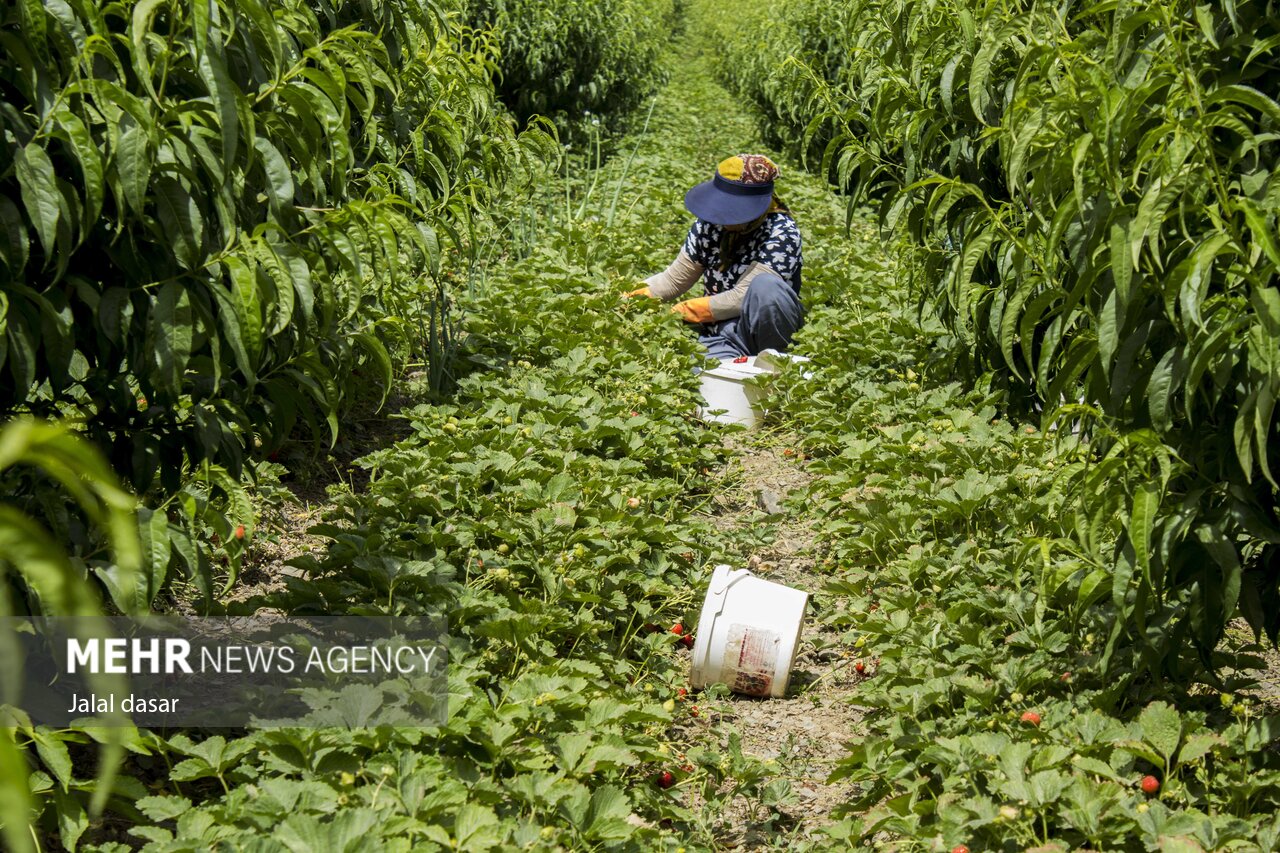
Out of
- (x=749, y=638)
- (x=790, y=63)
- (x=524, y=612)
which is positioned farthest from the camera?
(x=790, y=63)

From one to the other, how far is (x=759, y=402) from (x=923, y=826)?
2.84 meters

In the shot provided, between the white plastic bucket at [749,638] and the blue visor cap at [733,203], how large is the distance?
271cm

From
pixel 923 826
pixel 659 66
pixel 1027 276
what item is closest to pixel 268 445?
pixel 923 826

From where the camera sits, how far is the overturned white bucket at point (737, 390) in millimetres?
5090

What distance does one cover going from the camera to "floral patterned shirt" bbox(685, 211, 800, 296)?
5707mm

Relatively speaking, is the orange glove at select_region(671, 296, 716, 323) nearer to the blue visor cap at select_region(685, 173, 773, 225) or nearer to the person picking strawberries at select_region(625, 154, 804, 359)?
the person picking strawberries at select_region(625, 154, 804, 359)

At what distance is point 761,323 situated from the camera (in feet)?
18.5

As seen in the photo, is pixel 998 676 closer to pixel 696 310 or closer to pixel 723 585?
pixel 723 585

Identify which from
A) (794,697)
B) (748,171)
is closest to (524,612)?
(794,697)

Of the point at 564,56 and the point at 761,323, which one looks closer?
the point at 761,323

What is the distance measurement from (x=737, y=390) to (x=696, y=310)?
0.84 metres

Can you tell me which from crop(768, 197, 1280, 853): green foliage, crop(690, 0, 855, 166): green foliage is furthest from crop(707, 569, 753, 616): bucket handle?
crop(690, 0, 855, 166): green foliage

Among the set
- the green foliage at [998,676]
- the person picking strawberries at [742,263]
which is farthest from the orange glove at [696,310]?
the green foliage at [998,676]

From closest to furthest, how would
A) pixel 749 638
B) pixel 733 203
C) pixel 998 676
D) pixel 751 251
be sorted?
pixel 998 676, pixel 749 638, pixel 733 203, pixel 751 251
